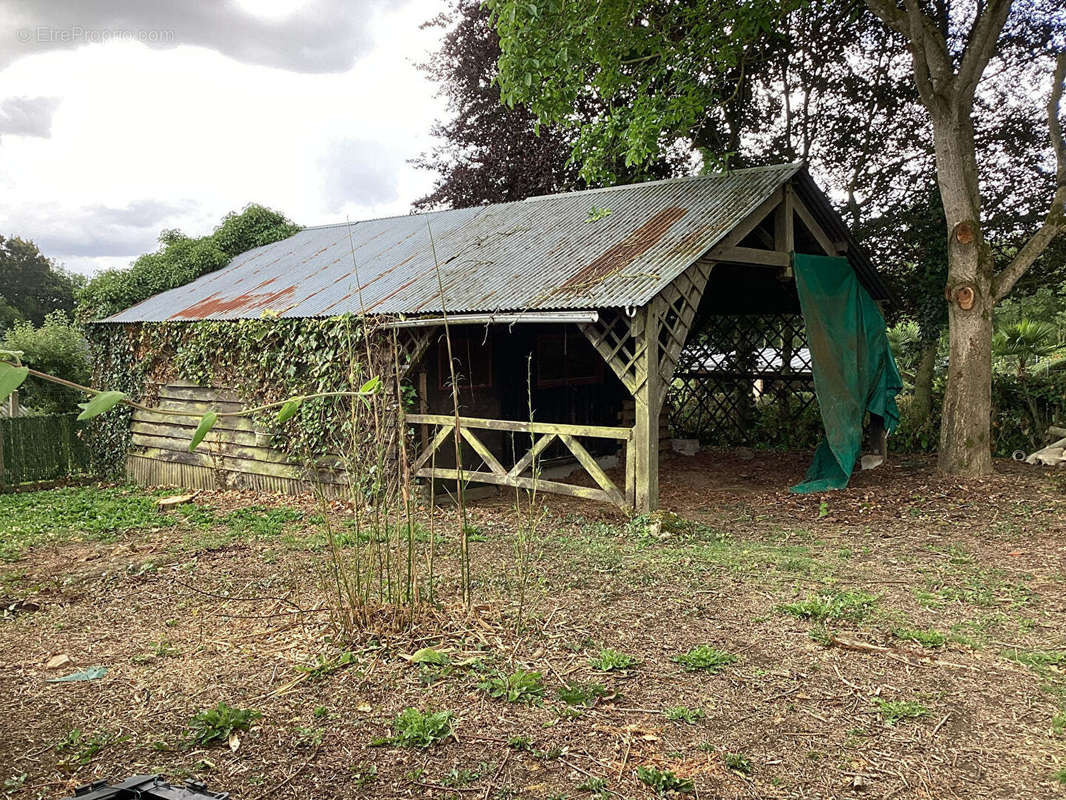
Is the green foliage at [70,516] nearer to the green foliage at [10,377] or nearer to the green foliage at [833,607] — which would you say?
the green foliage at [833,607]

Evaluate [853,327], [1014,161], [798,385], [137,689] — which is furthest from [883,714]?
[1014,161]

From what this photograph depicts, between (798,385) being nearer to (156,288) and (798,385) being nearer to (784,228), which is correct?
(784,228)

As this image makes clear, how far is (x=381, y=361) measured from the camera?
938 centimetres

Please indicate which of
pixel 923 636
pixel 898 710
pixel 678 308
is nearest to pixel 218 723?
pixel 898 710

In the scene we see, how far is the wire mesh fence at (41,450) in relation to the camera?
13195 mm

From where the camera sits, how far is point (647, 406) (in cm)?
797

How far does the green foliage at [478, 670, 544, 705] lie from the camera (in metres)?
4.07

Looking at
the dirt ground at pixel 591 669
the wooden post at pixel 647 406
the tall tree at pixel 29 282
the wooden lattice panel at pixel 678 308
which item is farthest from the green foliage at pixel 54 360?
the tall tree at pixel 29 282

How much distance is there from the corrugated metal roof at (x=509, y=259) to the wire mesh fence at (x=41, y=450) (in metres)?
2.24

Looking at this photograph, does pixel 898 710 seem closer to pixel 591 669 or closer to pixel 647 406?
pixel 591 669

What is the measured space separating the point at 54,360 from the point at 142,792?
14.6 m

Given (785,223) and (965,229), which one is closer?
(785,223)

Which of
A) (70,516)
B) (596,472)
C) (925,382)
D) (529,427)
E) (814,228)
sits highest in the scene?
(814,228)

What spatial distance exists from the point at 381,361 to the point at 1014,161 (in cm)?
1151
